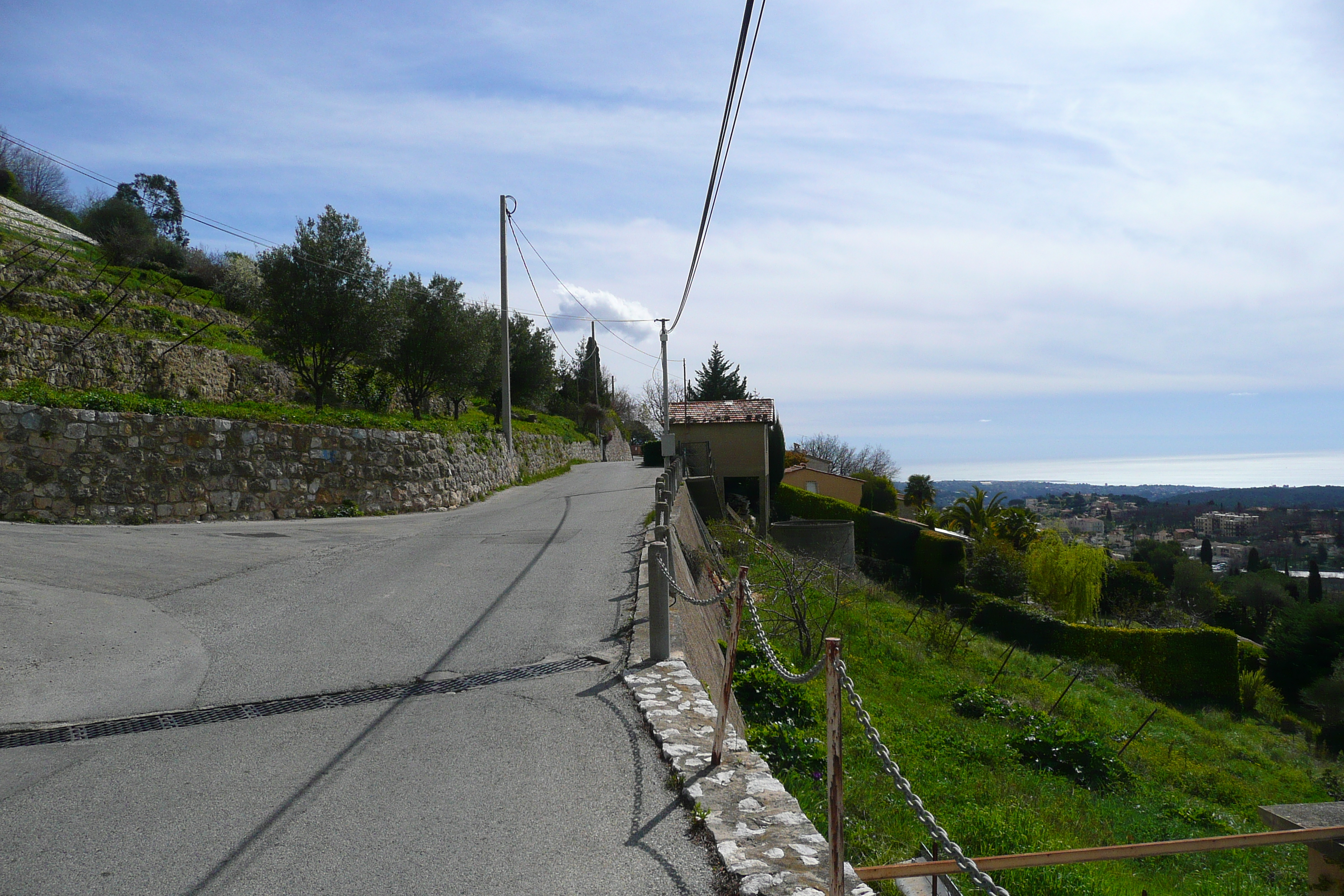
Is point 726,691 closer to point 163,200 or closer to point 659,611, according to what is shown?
point 659,611

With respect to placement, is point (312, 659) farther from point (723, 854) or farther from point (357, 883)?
point (723, 854)

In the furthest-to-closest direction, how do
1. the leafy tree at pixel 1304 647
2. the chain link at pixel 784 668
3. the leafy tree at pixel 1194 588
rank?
the leafy tree at pixel 1194 588
the leafy tree at pixel 1304 647
the chain link at pixel 784 668

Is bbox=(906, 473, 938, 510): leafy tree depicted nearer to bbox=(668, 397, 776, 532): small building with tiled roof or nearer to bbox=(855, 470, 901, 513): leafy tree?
bbox=(855, 470, 901, 513): leafy tree

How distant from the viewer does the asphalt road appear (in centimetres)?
374

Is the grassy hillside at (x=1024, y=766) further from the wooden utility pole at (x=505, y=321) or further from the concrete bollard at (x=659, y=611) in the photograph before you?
the wooden utility pole at (x=505, y=321)

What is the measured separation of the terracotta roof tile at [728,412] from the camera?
32.2 meters

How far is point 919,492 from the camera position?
52938 millimetres

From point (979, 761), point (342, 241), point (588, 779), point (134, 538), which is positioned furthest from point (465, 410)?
point (588, 779)

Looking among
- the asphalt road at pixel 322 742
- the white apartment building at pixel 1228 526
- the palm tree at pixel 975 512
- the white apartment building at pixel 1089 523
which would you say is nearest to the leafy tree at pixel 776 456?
the palm tree at pixel 975 512

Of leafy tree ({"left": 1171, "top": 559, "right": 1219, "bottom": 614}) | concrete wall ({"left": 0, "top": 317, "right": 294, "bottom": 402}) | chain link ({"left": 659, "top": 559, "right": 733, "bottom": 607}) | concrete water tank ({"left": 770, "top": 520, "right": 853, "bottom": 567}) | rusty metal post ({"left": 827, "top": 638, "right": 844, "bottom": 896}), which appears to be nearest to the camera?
rusty metal post ({"left": 827, "top": 638, "right": 844, "bottom": 896})

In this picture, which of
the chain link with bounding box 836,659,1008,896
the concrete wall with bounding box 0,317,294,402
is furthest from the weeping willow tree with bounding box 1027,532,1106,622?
the chain link with bounding box 836,659,1008,896

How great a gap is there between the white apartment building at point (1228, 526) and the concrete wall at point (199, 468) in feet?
239

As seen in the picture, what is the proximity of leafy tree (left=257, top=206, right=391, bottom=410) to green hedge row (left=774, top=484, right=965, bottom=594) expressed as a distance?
2097 cm

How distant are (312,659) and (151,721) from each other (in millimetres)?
1549
